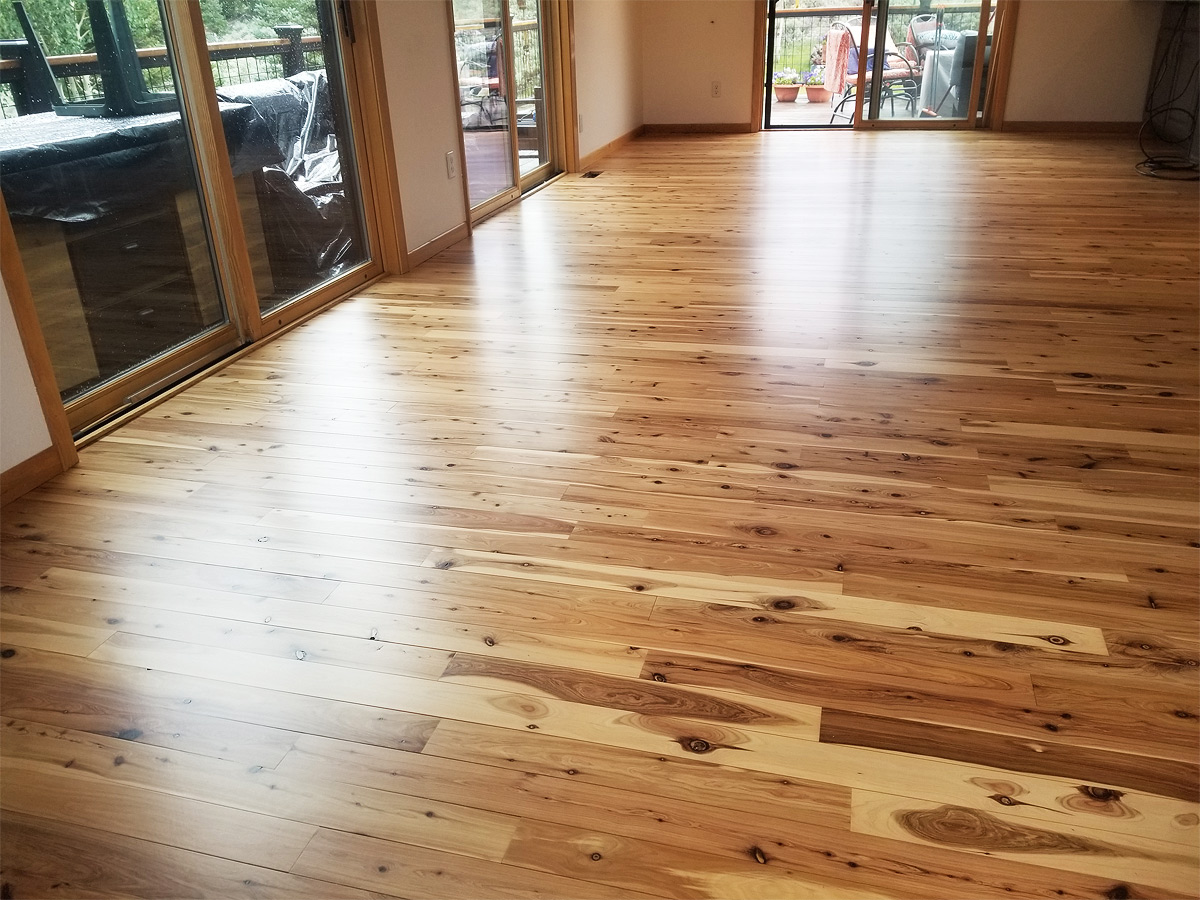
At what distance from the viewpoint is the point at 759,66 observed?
8.08 meters

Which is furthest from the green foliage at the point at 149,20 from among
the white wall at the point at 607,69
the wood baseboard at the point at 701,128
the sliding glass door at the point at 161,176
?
the wood baseboard at the point at 701,128

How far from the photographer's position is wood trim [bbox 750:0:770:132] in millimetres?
7900

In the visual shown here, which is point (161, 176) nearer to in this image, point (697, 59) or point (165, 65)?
point (165, 65)

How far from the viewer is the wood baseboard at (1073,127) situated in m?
7.41

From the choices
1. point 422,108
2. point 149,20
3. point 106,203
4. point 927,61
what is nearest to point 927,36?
point 927,61

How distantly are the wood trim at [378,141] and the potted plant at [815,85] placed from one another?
6215 mm

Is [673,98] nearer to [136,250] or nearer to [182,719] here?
[136,250]

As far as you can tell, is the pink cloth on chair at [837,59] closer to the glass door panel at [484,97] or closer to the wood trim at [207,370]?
the glass door panel at [484,97]

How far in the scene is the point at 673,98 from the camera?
27.6 ft

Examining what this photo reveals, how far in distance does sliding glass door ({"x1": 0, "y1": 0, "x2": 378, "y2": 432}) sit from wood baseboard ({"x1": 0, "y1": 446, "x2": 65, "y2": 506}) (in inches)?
11.0

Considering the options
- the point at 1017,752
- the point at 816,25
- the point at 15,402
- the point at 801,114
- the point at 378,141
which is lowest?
the point at 1017,752

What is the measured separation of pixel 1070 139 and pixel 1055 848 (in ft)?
23.9

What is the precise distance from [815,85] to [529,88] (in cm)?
443

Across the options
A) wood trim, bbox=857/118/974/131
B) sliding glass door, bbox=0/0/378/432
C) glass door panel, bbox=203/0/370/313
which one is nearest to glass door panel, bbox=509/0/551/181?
glass door panel, bbox=203/0/370/313
